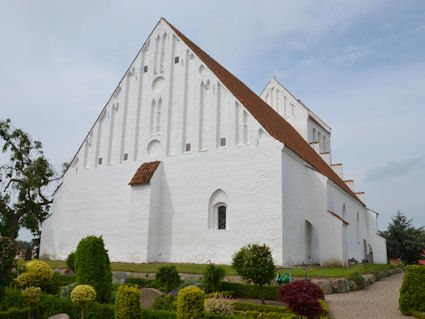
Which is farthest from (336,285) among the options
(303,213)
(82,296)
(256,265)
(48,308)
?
(48,308)

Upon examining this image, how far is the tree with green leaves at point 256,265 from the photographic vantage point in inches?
420

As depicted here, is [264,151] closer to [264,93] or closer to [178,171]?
[178,171]

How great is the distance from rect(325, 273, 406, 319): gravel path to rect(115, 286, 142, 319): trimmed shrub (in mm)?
4706

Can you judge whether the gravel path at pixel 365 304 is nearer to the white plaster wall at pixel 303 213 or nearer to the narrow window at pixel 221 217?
the white plaster wall at pixel 303 213

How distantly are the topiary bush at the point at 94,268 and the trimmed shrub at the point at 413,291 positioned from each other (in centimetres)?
784

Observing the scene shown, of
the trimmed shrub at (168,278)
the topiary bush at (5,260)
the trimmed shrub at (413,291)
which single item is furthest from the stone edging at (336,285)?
the topiary bush at (5,260)

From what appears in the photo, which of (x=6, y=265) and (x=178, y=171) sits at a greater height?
(x=178, y=171)

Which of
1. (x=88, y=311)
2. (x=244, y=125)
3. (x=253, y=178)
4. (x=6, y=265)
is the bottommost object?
(x=88, y=311)

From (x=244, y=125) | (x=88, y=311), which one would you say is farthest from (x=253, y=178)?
(x=88, y=311)

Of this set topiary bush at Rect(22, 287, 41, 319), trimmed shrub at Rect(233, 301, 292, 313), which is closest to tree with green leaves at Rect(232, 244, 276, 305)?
trimmed shrub at Rect(233, 301, 292, 313)

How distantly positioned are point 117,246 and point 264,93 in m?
20.6

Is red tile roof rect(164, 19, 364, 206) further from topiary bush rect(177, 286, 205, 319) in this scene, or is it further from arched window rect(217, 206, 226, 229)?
topiary bush rect(177, 286, 205, 319)

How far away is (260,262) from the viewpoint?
35.7ft

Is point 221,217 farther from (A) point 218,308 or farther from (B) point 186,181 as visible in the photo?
(A) point 218,308
